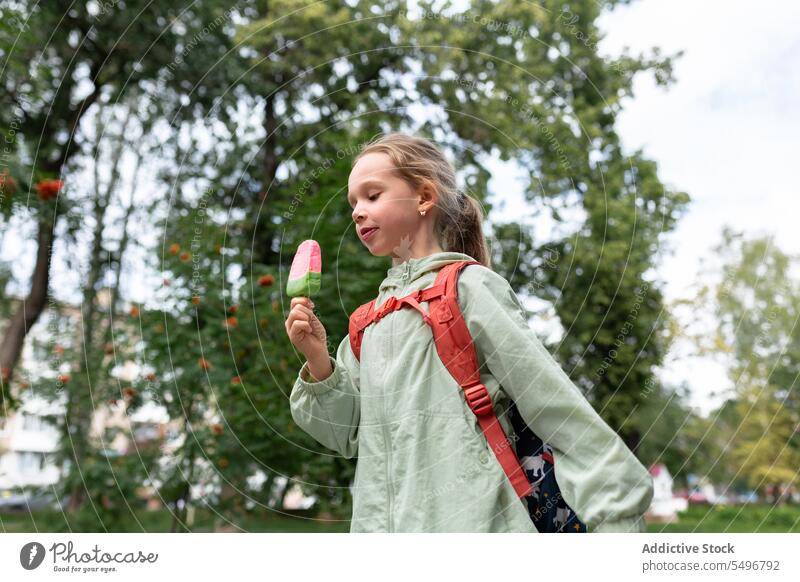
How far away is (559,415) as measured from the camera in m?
1.52

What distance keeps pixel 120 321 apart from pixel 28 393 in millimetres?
1217

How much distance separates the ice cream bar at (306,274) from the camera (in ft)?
5.63

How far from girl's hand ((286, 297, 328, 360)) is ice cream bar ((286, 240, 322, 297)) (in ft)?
0.07

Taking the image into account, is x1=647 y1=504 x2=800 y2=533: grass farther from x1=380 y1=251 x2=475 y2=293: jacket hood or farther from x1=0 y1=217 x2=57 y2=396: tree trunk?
x1=380 y1=251 x2=475 y2=293: jacket hood

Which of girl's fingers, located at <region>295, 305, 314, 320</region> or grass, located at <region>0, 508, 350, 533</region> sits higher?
grass, located at <region>0, 508, 350, 533</region>

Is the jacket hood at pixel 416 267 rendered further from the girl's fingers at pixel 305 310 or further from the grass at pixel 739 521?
the grass at pixel 739 521

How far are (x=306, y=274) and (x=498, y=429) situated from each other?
0.52 meters

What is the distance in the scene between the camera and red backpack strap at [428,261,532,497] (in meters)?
1.58

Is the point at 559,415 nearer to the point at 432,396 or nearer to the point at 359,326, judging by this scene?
the point at 432,396
